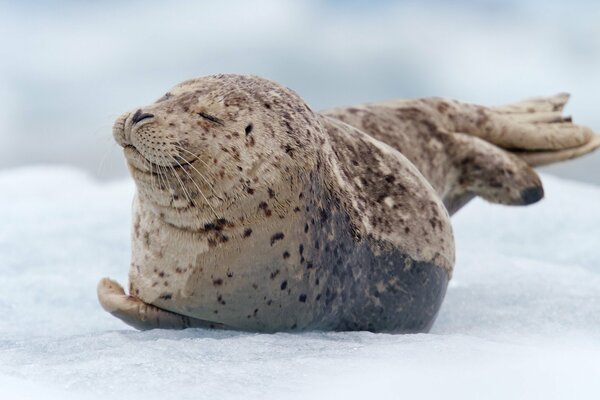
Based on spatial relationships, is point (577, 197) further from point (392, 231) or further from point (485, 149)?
point (392, 231)

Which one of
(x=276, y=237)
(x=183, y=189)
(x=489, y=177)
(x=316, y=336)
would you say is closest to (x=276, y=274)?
(x=276, y=237)

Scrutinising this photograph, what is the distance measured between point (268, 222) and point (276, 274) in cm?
16

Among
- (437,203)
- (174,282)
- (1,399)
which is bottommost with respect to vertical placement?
(1,399)

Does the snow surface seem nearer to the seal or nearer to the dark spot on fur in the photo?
the seal

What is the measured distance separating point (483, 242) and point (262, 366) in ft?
10.9

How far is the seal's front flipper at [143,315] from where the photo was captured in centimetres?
340

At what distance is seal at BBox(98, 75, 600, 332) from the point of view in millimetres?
3205

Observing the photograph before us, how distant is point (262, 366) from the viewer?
2893 mm

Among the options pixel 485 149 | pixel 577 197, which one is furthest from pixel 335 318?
pixel 577 197

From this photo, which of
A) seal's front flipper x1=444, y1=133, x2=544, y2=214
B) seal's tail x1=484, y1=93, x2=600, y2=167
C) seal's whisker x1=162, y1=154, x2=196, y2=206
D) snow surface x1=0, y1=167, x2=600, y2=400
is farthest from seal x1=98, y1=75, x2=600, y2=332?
seal's tail x1=484, y1=93, x2=600, y2=167

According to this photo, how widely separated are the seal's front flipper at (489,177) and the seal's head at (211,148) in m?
1.43

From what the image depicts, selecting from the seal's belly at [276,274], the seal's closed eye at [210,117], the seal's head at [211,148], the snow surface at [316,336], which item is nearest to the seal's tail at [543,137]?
the snow surface at [316,336]

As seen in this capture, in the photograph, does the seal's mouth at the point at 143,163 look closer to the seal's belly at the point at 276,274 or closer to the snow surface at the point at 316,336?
the seal's belly at the point at 276,274

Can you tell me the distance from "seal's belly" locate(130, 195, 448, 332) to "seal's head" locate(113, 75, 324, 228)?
0.12 m
